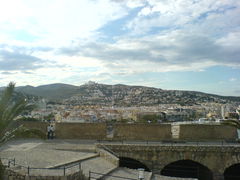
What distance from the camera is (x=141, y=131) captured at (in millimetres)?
21188

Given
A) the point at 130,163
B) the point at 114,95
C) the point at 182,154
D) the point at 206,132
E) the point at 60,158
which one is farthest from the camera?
the point at 114,95

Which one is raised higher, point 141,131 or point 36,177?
point 141,131

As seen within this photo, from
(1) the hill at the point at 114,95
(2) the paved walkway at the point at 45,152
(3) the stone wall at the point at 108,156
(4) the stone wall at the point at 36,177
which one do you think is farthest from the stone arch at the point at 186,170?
(1) the hill at the point at 114,95

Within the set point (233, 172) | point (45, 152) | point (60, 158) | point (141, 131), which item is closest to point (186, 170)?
point (233, 172)

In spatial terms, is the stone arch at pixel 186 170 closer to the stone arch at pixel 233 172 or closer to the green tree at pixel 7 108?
the stone arch at pixel 233 172

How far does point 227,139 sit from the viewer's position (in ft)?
70.8

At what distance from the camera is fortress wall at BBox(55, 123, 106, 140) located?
21.3 m

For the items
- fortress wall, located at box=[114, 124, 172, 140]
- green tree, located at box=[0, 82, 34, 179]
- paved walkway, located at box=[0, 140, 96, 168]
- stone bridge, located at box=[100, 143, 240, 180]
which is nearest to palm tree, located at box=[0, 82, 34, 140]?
green tree, located at box=[0, 82, 34, 179]

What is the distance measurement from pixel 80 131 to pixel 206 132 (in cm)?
924

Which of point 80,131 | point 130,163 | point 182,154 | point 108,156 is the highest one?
point 80,131

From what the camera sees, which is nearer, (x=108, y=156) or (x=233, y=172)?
(x=108, y=156)

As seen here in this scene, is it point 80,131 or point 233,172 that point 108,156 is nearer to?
point 80,131

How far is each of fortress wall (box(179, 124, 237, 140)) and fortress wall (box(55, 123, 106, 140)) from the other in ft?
19.3

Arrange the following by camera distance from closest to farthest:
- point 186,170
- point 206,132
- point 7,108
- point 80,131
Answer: point 7,108, point 186,170, point 80,131, point 206,132
